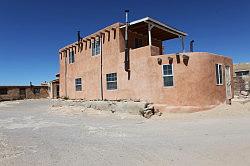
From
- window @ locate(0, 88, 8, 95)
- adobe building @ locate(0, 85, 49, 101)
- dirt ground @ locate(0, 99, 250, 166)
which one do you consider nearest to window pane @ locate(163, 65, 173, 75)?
dirt ground @ locate(0, 99, 250, 166)

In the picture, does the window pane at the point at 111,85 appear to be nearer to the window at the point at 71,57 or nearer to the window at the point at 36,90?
the window at the point at 71,57

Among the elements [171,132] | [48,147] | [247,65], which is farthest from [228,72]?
[247,65]

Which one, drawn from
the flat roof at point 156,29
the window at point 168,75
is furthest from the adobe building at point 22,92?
the window at point 168,75

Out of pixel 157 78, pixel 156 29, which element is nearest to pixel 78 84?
pixel 156 29

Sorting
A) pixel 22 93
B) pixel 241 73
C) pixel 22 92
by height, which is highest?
pixel 241 73

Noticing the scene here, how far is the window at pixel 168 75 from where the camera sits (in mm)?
14852

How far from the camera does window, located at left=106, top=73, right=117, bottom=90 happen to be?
1838 cm

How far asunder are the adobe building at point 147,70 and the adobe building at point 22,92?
22751 millimetres

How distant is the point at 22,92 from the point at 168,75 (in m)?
34.8

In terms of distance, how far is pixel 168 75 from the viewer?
15.0 m

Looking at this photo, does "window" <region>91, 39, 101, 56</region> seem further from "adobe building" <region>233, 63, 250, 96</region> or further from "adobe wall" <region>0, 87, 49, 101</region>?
"adobe wall" <region>0, 87, 49, 101</region>

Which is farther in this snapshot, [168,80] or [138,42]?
[138,42]

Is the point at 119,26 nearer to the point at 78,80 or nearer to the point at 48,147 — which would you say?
the point at 78,80

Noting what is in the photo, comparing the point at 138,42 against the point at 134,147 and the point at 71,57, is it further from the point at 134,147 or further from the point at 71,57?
the point at 134,147
